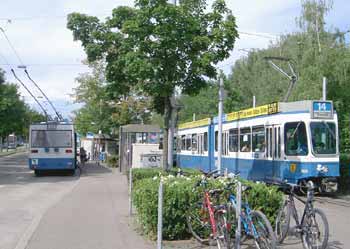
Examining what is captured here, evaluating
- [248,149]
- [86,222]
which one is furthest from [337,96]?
[86,222]

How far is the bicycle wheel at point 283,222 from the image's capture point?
28.8 feet

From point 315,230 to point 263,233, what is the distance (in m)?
0.90

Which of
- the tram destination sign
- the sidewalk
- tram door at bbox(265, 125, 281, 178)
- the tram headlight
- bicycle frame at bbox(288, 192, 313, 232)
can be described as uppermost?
the tram destination sign

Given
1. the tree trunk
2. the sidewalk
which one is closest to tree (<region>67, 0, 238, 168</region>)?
the tree trunk

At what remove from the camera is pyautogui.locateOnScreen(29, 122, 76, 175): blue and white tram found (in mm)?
30297

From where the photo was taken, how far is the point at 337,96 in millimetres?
35562

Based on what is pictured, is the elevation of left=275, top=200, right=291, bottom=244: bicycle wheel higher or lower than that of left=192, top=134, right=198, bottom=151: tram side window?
lower

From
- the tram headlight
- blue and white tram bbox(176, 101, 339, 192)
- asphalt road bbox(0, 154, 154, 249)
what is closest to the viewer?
asphalt road bbox(0, 154, 154, 249)


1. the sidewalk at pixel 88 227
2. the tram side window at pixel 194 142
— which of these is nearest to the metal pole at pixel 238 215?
the sidewalk at pixel 88 227

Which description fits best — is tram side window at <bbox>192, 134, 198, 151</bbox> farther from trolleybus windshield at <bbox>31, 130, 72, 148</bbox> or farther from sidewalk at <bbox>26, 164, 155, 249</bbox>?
sidewalk at <bbox>26, 164, 155, 249</bbox>

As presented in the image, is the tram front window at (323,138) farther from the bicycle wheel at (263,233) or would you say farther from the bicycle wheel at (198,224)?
the bicycle wheel at (263,233)

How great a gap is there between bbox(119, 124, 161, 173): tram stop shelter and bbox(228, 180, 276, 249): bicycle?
17162 mm

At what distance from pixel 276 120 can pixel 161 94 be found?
5481mm

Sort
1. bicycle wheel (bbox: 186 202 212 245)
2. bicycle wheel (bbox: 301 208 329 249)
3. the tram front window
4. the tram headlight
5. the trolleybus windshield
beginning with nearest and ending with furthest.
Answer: bicycle wheel (bbox: 301 208 329 249) → bicycle wheel (bbox: 186 202 212 245) → the tram headlight → the tram front window → the trolleybus windshield
